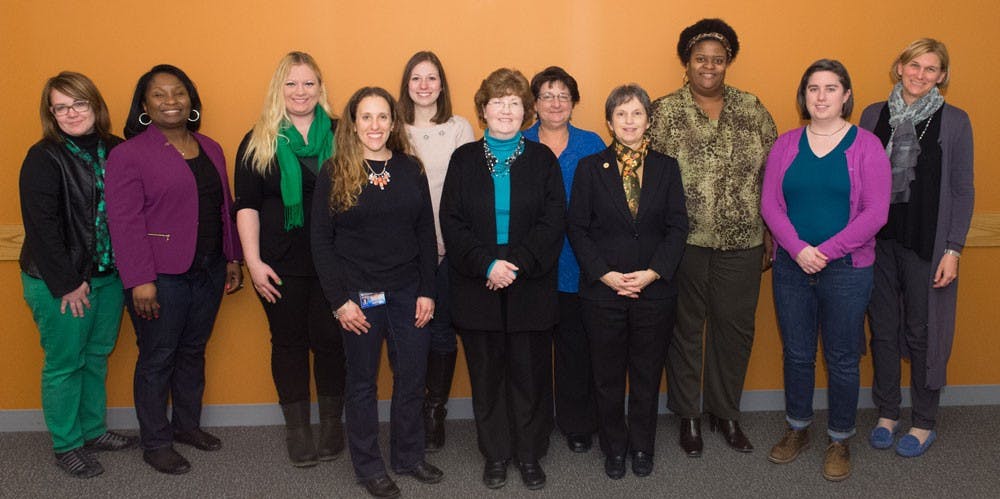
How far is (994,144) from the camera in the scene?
3.63 metres

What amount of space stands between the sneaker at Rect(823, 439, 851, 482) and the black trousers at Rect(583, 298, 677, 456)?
0.73 metres

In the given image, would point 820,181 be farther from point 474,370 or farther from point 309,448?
point 309,448

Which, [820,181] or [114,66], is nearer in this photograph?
[820,181]

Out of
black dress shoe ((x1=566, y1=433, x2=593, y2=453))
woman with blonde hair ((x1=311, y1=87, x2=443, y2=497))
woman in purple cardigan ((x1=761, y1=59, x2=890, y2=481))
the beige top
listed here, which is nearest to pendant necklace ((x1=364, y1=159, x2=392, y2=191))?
woman with blonde hair ((x1=311, y1=87, x2=443, y2=497))

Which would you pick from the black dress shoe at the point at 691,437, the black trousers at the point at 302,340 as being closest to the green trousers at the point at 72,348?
the black trousers at the point at 302,340

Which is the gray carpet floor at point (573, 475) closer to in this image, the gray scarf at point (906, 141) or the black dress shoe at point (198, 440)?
the black dress shoe at point (198, 440)

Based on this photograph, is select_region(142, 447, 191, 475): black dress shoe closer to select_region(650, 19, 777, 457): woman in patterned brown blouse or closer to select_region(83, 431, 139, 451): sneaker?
select_region(83, 431, 139, 451): sneaker

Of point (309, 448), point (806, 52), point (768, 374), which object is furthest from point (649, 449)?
A: point (806, 52)

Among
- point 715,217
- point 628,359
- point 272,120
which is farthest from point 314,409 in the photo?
point 715,217

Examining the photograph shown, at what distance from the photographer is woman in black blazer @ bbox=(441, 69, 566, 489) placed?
8.93 ft

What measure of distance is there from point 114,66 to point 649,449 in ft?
9.73

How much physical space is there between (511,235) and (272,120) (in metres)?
1.09

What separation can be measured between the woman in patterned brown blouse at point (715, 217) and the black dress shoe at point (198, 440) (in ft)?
6.93

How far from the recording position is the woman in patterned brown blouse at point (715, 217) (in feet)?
10.1
